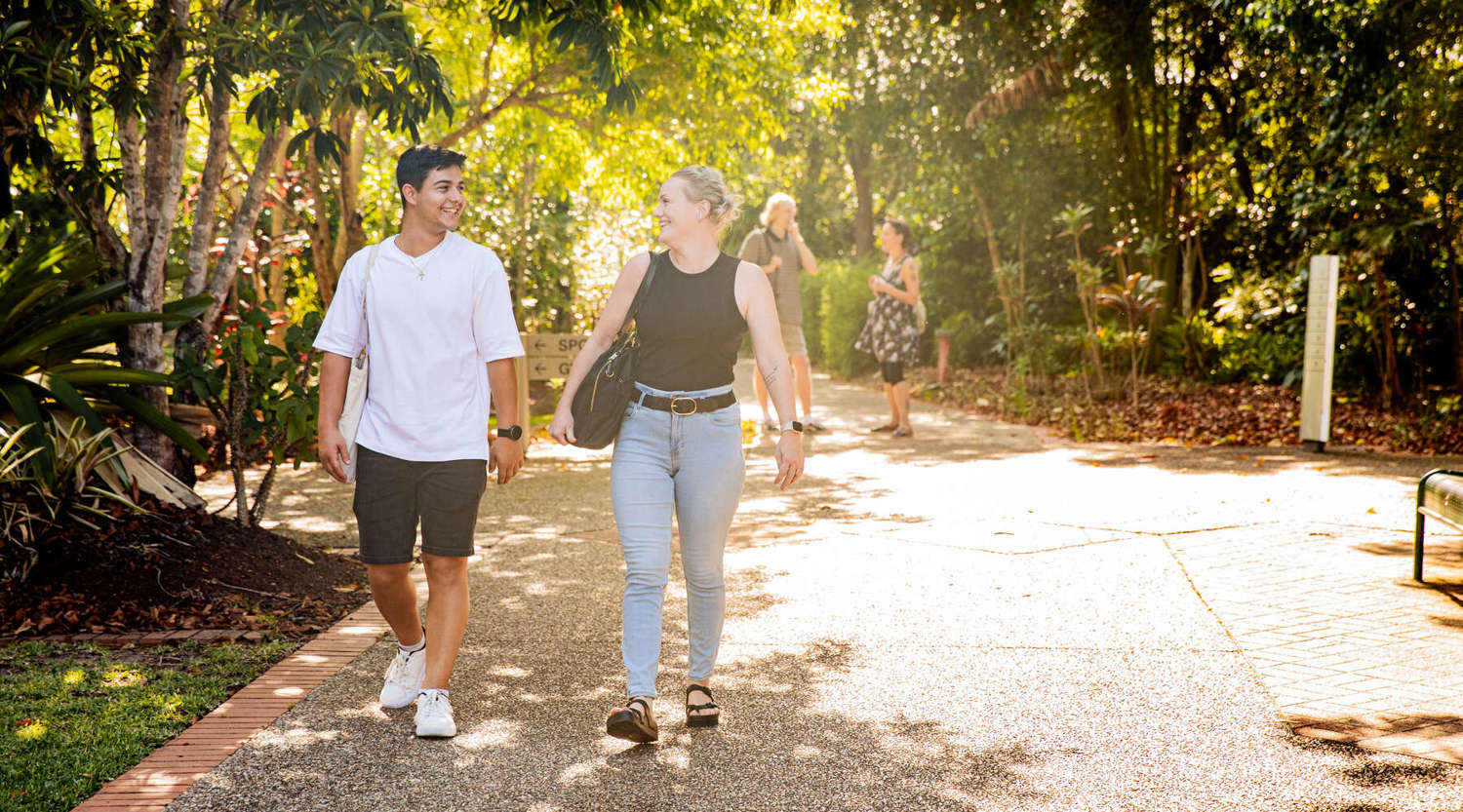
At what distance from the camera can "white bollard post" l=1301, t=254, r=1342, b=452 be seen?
9.93 metres

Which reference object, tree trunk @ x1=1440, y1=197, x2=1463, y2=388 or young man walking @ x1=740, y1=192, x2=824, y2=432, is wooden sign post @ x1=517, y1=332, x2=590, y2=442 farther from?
tree trunk @ x1=1440, y1=197, x2=1463, y2=388

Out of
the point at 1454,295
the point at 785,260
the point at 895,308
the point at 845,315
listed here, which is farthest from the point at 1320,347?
the point at 845,315

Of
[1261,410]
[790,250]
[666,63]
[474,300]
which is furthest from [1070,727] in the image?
[1261,410]

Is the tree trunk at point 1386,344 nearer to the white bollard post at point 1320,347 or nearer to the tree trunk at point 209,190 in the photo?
the white bollard post at point 1320,347

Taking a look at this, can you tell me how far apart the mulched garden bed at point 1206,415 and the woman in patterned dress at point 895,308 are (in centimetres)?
185

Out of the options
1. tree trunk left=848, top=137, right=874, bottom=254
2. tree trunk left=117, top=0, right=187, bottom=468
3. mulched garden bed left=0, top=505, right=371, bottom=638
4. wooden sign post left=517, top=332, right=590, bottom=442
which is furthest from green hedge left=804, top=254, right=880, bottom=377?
mulched garden bed left=0, top=505, right=371, bottom=638

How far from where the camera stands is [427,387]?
3.95 meters

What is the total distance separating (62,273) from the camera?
6.53m

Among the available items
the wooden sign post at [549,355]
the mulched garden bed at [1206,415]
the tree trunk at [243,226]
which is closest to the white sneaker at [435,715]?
the tree trunk at [243,226]

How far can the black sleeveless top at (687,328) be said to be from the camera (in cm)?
405

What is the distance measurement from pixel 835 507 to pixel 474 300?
14.3 ft

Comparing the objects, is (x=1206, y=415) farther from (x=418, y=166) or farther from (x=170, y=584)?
(x=418, y=166)

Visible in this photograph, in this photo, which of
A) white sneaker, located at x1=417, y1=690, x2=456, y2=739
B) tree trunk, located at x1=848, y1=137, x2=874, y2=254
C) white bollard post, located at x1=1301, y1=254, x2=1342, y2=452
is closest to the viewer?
white sneaker, located at x1=417, y1=690, x2=456, y2=739

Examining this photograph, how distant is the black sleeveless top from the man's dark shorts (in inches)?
26.2
